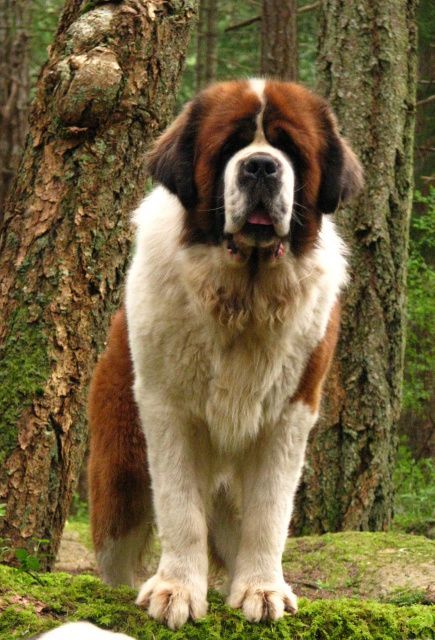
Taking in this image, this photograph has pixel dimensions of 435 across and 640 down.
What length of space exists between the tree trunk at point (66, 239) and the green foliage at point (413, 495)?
4430 millimetres

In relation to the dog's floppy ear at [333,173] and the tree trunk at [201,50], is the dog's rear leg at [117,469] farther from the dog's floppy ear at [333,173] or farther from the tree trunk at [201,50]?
the tree trunk at [201,50]

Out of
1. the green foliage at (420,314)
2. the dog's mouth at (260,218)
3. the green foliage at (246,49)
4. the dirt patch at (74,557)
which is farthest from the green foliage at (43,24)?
the dog's mouth at (260,218)

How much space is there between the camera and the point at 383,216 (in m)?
7.66

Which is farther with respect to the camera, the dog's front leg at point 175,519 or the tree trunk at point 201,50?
the tree trunk at point 201,50

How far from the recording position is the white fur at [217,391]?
14.0ft

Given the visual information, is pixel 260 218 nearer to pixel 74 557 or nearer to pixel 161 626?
pixel 161 626

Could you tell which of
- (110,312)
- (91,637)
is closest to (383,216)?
(110,312)

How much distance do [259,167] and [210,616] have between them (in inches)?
73.2

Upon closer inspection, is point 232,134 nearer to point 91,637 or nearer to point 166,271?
point 166,271

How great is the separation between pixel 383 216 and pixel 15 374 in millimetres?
3549

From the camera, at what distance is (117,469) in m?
4.97

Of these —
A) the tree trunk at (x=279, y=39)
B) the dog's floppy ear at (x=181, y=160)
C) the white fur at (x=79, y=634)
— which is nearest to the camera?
the white fur at (x=79, y=634)

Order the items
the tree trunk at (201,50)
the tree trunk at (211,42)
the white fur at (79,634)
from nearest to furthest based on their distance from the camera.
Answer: the white fur at (79,634)
the tree trunk at (211,42)
the tree trunk at (201,50)

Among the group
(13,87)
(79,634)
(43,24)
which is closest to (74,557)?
(13,87)
